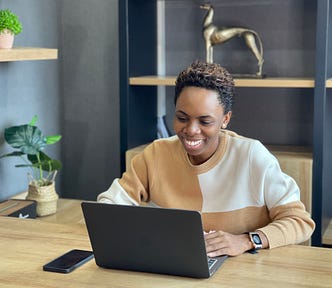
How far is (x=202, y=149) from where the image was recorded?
205cm

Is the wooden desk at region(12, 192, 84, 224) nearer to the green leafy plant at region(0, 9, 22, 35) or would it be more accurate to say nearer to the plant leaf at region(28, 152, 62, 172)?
the plant leaf at region(28, 152, 62, 172)

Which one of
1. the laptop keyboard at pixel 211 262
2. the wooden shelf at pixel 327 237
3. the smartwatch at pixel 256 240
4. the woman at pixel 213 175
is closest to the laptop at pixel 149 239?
the laptop keyboard at pixel 211 262

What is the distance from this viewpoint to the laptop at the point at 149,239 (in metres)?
1.57

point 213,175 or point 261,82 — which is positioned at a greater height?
point 261,82

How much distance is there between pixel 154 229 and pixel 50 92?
2.04 m

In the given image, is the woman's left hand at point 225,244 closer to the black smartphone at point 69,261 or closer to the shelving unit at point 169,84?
the black smartphone at point 69,261

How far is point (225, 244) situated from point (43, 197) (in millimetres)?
1349

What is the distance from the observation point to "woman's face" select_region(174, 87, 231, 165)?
1991 mm

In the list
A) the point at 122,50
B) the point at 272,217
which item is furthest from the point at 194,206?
the point at 122,50

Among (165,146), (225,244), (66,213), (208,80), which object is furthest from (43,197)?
(225,244)

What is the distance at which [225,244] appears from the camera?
1.79 meters

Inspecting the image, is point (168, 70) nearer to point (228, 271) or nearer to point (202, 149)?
point (202, 149)

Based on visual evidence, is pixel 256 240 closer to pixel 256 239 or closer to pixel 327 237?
pixel 256 239

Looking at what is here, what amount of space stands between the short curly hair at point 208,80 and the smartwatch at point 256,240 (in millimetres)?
440
